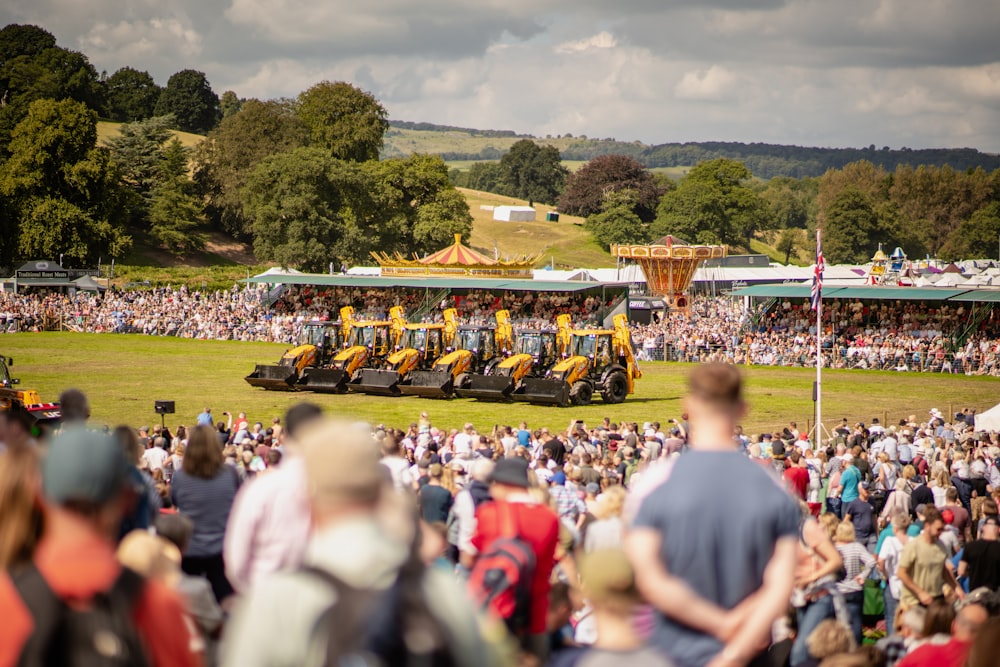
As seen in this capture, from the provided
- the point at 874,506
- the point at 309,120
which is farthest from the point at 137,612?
the point at 309,120

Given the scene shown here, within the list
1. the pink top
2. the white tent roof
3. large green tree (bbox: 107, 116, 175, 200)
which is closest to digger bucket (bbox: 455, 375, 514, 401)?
the white tent roof

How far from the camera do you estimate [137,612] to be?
2.96 metres

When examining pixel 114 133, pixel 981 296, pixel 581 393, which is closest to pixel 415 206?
pixel 114 133

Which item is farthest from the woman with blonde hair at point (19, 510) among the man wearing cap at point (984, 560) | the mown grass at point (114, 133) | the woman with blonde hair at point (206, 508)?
the mown grass at point (114, 133)

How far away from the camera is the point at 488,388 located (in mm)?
29328

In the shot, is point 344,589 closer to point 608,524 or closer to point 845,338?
point 608,524

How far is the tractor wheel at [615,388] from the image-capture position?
29.7m

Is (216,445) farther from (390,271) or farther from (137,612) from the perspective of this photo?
(390,271)

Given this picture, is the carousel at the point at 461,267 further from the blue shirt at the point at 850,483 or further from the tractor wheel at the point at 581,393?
the blue shirt at the point at 850,483

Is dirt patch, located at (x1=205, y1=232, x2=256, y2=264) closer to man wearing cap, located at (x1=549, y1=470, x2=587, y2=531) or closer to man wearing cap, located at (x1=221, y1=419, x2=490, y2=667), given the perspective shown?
man wearing cap, located at (x1=549, y1=470, x2=587, y2=531)

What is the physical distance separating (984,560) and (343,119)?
80.7 metres

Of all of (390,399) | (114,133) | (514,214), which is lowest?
(390,399)

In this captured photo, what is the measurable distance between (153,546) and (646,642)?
1849 mm

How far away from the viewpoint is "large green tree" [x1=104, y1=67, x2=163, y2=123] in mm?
119188
